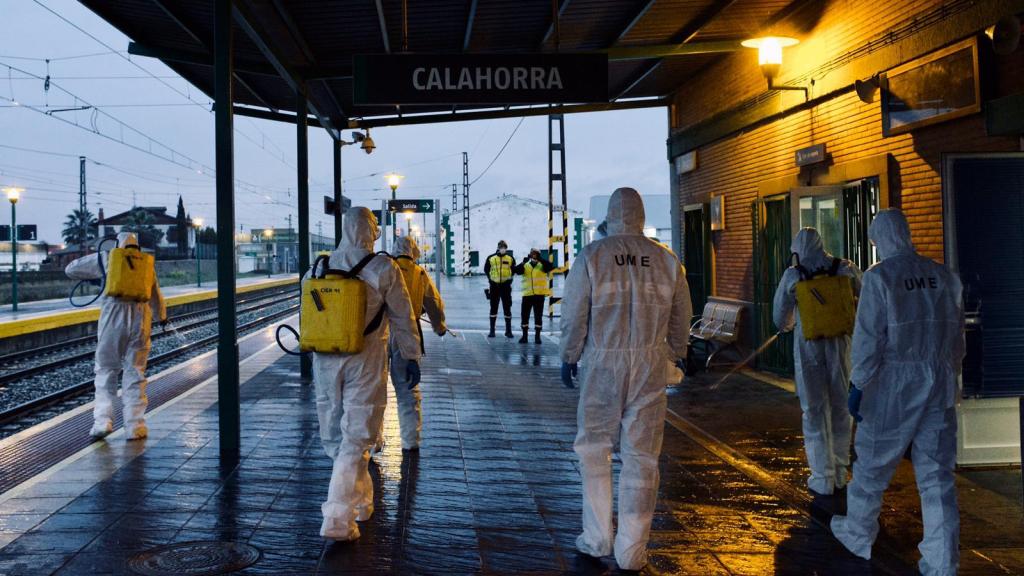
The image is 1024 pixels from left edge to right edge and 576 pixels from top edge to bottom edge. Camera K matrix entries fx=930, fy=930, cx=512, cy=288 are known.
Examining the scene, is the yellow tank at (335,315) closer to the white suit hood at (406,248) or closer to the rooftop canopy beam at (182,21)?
the white suit hood at (406,248)

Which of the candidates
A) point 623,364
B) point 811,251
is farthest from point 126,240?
point 811,251

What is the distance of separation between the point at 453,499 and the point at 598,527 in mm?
1458

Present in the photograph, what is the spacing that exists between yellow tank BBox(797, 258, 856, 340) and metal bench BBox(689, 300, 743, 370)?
18.8 ft

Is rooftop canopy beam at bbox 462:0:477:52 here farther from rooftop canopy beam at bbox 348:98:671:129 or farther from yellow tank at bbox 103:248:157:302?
yellow tank at bbox 103:248:157:302

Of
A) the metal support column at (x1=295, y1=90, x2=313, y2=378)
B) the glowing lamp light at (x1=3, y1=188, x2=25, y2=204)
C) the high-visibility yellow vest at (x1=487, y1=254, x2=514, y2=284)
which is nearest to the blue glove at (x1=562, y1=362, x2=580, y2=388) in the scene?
the metal support column at (x1=295, y1=90, x2=313, y2=378)

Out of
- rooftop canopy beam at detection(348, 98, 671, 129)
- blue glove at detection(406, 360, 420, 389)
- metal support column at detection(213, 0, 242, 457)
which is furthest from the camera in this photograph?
rooftop canopy beam at detection(348, 98, 671, 129)

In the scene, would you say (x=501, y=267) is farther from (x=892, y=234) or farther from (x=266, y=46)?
(x=892, y=234)

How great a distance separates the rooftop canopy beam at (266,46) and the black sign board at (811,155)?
5.70m

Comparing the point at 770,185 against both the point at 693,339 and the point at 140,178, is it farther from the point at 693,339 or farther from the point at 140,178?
the point at 140,178

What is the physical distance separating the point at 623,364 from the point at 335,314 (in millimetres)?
1565

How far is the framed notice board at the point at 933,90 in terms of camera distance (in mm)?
7091

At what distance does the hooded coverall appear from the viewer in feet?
23.9

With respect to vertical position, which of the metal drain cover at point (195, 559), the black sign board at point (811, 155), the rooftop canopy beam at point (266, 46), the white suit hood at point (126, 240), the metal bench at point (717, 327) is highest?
the rooftop canopy beam at point (266, 46)

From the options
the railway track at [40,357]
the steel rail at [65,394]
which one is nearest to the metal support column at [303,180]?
the steel rail at [65,394]
